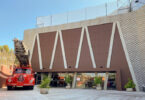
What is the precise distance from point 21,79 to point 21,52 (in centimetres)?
324

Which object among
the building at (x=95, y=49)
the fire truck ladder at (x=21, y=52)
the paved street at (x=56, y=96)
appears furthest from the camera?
the building at (x=95, y=49)

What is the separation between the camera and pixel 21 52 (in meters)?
18.4

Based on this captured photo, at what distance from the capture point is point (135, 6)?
24.8 m

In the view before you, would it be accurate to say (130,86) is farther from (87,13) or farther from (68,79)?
(87,13)

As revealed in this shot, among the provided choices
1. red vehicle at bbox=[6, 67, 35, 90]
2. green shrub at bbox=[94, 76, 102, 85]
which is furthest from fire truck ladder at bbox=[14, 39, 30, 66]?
green shrub at bbox=[94, 76, 102, 85]

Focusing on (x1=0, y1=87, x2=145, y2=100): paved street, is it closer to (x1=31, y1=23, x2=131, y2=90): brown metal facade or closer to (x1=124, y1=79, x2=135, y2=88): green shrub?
(x1=124, y1=79, x2=135, y2=88): green shrub

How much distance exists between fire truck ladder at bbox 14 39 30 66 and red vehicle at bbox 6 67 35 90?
140 cm

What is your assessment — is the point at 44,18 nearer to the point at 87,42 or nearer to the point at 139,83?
the point at 87,42

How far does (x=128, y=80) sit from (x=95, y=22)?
10.0 metres

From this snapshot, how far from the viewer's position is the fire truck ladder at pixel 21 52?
693 inches

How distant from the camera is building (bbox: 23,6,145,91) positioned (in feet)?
72.9

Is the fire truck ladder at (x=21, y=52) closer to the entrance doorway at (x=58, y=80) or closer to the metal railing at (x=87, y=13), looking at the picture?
the entrance doorway at (x=58, y=80)

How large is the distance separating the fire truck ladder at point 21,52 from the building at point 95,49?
326 inches

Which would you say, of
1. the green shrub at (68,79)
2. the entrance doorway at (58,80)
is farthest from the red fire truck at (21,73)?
the entrance doorway at (58,80)
